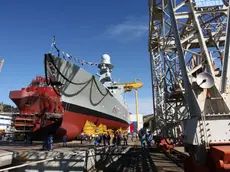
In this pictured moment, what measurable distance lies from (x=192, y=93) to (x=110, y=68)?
37.3 meters

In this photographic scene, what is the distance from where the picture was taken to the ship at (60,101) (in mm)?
19933

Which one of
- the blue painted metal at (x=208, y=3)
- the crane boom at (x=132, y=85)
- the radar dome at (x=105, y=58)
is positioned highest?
the radar dome at (x=105, y=58)

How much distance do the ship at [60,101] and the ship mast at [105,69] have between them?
1397 centimetres

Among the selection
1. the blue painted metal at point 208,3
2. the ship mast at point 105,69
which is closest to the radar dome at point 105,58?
the ship mast at point 105,69

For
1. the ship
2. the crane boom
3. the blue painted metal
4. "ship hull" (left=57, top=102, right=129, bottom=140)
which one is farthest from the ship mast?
the blue painted metal

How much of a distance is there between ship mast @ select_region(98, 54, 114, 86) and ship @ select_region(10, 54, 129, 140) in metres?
14.0

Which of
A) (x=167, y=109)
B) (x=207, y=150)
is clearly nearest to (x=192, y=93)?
(x=207, y=150)

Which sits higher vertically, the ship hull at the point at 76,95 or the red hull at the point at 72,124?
the ship hull at the point at 76,95

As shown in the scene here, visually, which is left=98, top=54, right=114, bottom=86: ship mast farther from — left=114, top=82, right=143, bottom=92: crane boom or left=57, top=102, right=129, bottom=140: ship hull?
left=57, top=102, right=129, bottom=140: ship hull

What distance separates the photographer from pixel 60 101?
20.7 m

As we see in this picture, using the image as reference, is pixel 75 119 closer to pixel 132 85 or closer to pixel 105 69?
pixel 105 69

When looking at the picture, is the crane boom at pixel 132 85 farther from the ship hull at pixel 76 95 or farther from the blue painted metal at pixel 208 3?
the blue painted metal at pixel 208 3

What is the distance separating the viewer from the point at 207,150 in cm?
467

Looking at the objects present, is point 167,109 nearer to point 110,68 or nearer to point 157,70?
point 157,70
